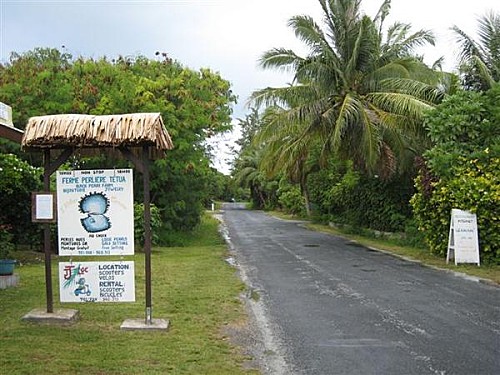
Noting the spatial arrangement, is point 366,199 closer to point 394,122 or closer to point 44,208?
point 394,122

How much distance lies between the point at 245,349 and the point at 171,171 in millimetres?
15110

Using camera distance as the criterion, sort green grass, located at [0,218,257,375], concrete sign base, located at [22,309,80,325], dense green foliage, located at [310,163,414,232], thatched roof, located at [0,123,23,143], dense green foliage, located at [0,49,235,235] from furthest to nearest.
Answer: dense green foliage, located at [310,163,414,232] → dense green foliage, located at [0,49,235,235] → thatched roof, located at [0,123,23,143] → concrete sign base, located at [22,309,80,325] → green grass, located at [0,218,257,375]

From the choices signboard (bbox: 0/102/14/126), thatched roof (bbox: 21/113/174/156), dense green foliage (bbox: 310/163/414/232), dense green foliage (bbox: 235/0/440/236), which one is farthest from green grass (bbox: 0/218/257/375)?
dense green foliage (bbox: 310/163/414/232)

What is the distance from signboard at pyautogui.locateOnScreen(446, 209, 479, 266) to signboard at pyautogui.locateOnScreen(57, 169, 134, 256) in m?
9.82

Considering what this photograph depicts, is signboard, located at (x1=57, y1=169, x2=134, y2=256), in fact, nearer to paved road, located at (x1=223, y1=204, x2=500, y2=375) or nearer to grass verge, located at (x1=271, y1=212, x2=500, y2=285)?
paved road, located at (x1=223, y1=204, x2=500, y2=375)

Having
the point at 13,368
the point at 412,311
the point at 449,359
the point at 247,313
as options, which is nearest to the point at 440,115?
the point at 412,311

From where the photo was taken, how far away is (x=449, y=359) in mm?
6188

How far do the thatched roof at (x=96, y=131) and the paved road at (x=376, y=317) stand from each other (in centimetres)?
309

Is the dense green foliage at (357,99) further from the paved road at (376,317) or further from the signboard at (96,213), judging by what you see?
the signboard at (96,213)

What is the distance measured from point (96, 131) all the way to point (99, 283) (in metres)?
2.11

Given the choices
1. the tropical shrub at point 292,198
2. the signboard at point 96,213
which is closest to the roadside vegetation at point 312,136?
the signboard at point 96,213

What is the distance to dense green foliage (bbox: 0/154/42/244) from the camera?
14727 mm

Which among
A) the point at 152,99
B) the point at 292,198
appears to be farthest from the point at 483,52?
the point at 292,198

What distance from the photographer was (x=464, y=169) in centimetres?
1512
